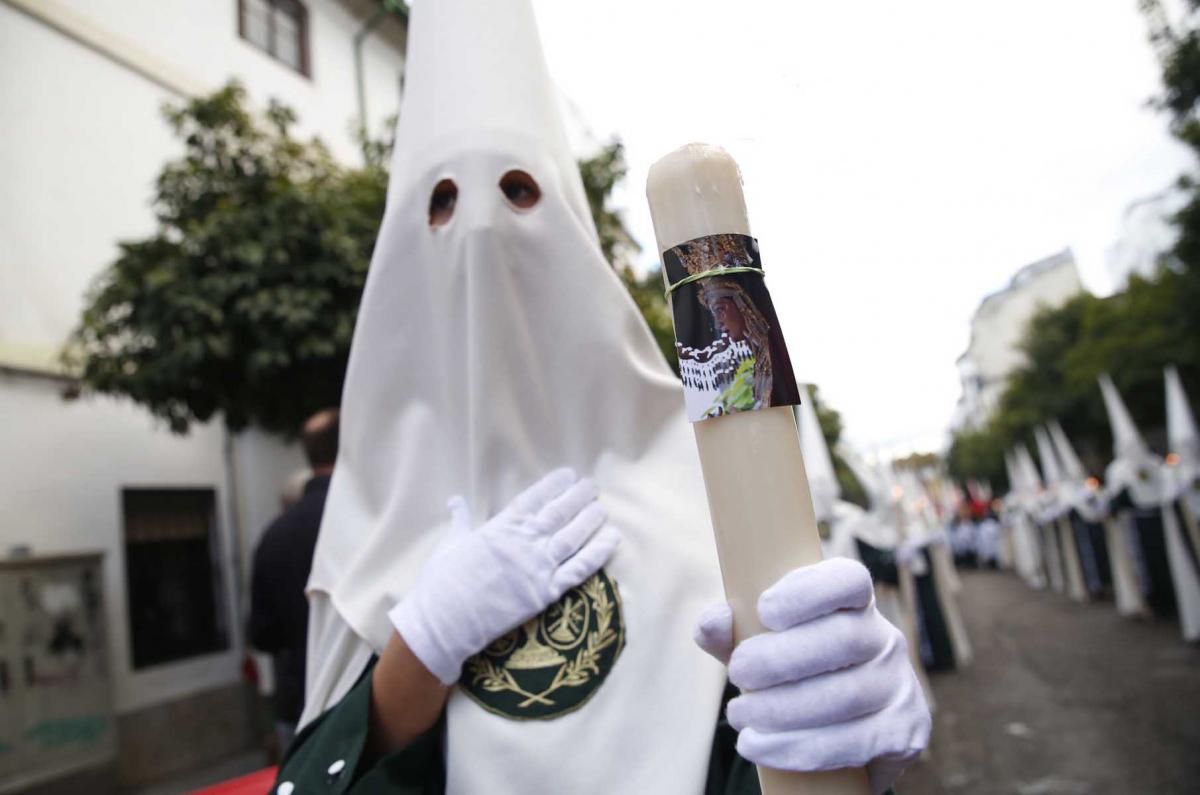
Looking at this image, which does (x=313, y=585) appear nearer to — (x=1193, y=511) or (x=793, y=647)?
(x=793, y=647)

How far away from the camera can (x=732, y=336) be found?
2.19 ft

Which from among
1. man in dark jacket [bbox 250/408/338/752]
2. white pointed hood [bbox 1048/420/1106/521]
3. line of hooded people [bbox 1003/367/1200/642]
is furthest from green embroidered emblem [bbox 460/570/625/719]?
white pointed hood [bbox 1048/420/1106/521]

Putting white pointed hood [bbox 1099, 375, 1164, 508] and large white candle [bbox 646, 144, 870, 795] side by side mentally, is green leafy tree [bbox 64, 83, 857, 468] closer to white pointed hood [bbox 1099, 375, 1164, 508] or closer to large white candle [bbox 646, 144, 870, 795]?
large white candle [bbox 646, 144, 870, 795]

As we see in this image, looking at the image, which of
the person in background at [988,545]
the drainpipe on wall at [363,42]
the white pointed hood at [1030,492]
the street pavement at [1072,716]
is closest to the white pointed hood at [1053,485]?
the white pointed hood at [1030,492]

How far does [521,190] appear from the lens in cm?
139

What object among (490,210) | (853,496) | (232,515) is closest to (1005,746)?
(853,496)

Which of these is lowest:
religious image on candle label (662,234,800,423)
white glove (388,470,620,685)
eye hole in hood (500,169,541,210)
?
white glove (388,470,620,685)

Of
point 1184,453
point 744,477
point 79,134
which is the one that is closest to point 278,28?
point 79,134

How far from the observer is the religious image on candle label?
2.16 ft

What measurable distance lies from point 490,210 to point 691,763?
0.94 m

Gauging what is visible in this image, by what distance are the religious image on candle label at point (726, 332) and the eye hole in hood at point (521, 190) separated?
739mm

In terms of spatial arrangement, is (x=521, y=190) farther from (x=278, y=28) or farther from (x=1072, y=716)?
(x=278, y=28)

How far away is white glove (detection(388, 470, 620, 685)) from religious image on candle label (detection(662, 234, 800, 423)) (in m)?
0.63

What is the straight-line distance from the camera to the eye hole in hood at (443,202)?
1363 mm
